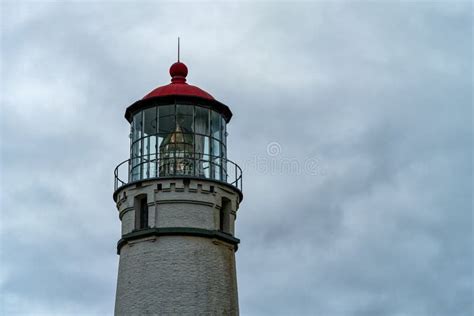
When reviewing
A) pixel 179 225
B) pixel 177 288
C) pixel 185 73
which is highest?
pixel 185 73

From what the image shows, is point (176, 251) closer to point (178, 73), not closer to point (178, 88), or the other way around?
point (178, 88)

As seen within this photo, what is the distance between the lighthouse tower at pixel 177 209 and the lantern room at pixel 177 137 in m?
0.03

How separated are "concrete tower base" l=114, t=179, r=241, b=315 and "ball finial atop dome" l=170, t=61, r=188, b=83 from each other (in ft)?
13.6

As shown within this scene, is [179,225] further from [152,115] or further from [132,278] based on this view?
[152,115]

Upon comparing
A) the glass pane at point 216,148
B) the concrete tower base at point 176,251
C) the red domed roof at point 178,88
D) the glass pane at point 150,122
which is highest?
the red domed roof at point 178,88

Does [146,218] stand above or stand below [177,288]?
above

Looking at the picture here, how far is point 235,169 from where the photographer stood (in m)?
30.8

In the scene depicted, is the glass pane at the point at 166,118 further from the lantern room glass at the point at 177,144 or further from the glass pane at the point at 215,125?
the glass pane at the point at 215,125

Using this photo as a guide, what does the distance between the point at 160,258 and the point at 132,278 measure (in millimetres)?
1086

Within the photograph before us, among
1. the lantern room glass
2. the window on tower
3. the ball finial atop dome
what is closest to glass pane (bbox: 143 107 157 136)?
the lantern room glass

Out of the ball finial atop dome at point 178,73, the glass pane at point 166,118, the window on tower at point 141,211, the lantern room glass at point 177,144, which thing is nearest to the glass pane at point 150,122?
the lantern room glass at point 177,144

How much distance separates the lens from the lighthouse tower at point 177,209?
28.1 metres

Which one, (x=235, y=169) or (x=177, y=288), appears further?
(x=235, y=169)

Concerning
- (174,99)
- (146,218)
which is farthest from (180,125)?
(146,218)
